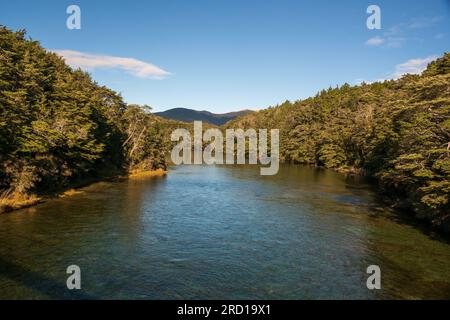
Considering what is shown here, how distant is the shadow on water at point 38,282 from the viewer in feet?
64.3

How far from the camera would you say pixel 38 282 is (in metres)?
21.0

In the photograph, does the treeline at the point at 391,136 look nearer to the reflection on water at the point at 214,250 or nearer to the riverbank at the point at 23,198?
the reflection on water at the point at 214,250

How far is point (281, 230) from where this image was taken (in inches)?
1358

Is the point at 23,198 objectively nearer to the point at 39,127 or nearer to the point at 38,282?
the point at 39,127

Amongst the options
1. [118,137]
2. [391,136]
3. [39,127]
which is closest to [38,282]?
[39,127]

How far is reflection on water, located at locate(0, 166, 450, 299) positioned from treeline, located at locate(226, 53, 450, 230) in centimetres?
453

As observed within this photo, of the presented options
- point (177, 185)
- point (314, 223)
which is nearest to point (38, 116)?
point (177, 185)

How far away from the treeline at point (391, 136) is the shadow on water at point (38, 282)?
88.6 feet

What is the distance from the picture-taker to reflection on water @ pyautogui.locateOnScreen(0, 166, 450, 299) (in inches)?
834

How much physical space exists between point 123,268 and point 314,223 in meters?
20.7

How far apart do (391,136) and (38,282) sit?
5512 cm

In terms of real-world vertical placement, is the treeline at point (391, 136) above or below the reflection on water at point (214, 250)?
above

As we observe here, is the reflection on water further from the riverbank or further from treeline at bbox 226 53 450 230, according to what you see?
treeline at bbox 226 53 450 230

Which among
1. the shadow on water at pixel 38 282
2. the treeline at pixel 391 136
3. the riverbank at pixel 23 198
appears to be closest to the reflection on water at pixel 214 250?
the shadow on water at pixel 38 282
